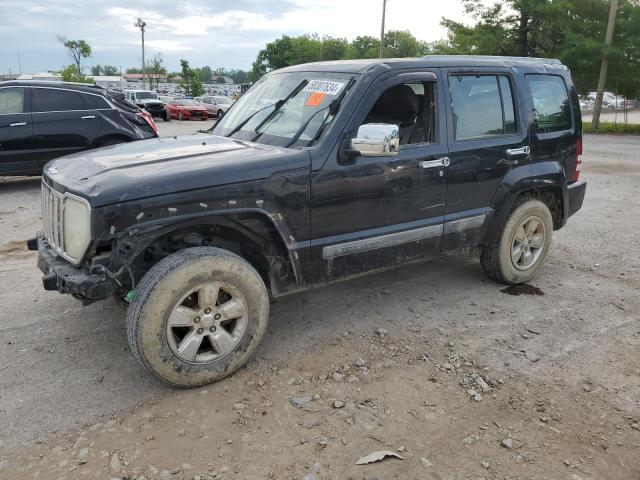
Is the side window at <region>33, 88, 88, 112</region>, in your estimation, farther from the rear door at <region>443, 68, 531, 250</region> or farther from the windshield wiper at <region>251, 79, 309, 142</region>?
the rear door at <region>443, 68, 531, 250</region>

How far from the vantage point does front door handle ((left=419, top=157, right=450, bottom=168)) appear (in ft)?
13.0

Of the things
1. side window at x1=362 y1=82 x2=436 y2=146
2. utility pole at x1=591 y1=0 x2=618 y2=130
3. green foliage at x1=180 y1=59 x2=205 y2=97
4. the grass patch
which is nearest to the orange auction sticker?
side window at x1=362 y1=82 x2=436 y2=146

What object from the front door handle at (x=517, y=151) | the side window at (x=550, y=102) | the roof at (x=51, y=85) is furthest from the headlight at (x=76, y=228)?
the roof at (x=51, y=85)

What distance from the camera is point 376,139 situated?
3.35 metres

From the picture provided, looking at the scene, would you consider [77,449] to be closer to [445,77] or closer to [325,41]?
[445,77]

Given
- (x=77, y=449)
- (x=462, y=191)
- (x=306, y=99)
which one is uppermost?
(x=306, y=99)

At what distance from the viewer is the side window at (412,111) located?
405 cm

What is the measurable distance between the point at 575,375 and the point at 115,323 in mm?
3231

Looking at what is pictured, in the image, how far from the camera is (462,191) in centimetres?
427

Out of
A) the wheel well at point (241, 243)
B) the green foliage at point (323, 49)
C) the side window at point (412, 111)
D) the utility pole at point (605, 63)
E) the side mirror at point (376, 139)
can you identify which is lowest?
the wheel well at point (241, 243)

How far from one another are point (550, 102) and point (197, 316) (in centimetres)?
373

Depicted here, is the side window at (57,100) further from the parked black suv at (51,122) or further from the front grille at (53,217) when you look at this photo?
the front grille at (53,217)

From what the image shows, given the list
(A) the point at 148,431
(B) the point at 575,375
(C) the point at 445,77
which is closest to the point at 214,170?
(A) the point at 148,431

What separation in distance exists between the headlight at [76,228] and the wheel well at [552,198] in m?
3.65
